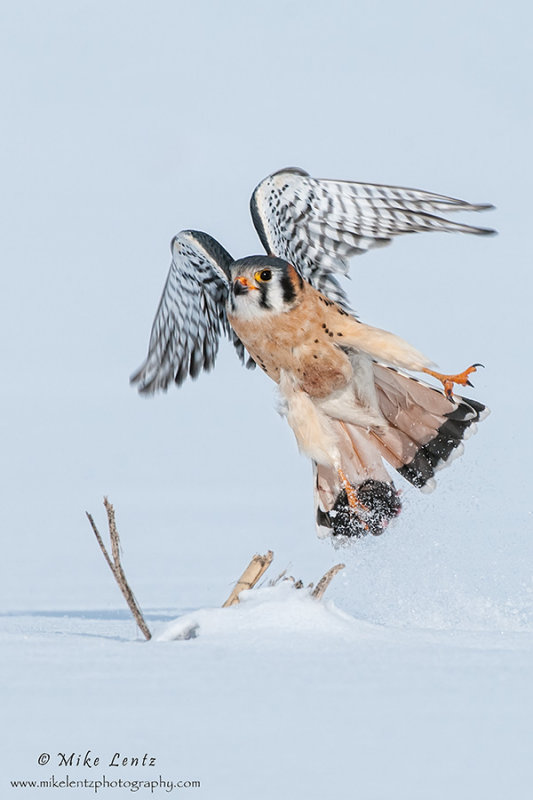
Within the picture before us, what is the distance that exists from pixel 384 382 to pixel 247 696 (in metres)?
3.45

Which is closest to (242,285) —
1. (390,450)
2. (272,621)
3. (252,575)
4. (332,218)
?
(332,218)

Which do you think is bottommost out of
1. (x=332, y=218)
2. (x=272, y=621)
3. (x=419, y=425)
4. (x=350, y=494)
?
(x=272, y=621)

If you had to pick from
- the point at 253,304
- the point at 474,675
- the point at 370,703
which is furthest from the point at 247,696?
the point at 253,304

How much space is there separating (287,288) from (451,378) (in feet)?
3.68

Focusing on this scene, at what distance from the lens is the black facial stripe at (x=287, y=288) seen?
670 cm

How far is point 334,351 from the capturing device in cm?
692

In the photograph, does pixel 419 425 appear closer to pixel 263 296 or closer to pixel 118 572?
pixel 263 296

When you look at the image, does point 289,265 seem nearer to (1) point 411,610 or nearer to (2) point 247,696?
(1) point 411,610

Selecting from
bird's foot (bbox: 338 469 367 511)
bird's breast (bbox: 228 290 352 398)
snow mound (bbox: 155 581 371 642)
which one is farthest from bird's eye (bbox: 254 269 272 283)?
snow mound (bbox: 155 581 371 642)

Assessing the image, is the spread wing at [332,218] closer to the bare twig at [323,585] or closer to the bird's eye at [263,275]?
the bird's eye at [263,275]

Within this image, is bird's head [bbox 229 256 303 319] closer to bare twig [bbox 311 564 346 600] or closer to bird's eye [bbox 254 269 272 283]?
bird's eye [bbox 254 269 272 283]

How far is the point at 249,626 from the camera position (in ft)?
17.0

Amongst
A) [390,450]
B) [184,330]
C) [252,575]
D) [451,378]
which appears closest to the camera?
[252,575]

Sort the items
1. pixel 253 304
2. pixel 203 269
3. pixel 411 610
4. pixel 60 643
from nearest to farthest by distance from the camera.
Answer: pixel 60 643 < pixel 411 610 < pixel 253 304 < pixel 203 269
